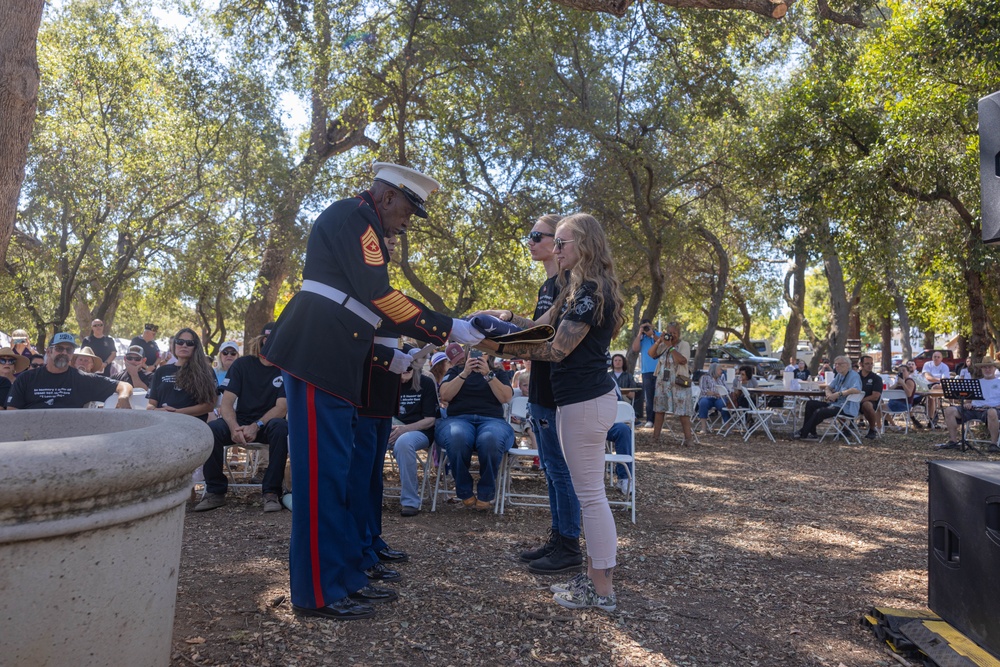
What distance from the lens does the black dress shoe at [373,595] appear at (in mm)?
3785

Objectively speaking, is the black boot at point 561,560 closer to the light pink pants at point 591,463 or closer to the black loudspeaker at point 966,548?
the light pink pants at point 591,463

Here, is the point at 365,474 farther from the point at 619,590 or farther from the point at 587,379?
the point at 619,590

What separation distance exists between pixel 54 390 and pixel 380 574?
4.50 meters

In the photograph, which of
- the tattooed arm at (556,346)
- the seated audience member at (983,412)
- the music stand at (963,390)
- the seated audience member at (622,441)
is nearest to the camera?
the tattooed arm at (556,346)

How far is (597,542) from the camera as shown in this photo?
3709 millimetres

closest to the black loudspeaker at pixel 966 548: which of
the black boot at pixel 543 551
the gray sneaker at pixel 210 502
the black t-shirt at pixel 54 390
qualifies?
the black boot at pixel 543 551

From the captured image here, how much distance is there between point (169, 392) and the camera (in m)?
6.89

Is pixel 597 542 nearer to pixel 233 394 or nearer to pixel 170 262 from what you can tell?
pixel 233 394

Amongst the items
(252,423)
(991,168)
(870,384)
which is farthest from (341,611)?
(870,384)

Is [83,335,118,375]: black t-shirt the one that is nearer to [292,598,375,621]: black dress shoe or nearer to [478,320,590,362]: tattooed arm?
[292,598,375,621]: black dress shoe

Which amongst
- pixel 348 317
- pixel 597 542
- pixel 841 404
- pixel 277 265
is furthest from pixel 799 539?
pixel 277 265

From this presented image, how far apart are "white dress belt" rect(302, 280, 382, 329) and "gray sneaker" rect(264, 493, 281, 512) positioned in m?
3.21

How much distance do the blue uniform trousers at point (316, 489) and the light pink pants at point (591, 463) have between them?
1083 mm

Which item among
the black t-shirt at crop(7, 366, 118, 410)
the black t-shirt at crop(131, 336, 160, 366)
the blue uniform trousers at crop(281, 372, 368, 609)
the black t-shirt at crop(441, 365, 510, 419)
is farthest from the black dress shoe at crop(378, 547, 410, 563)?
the black t-shirt at crop(131, 336, 160, 366)
